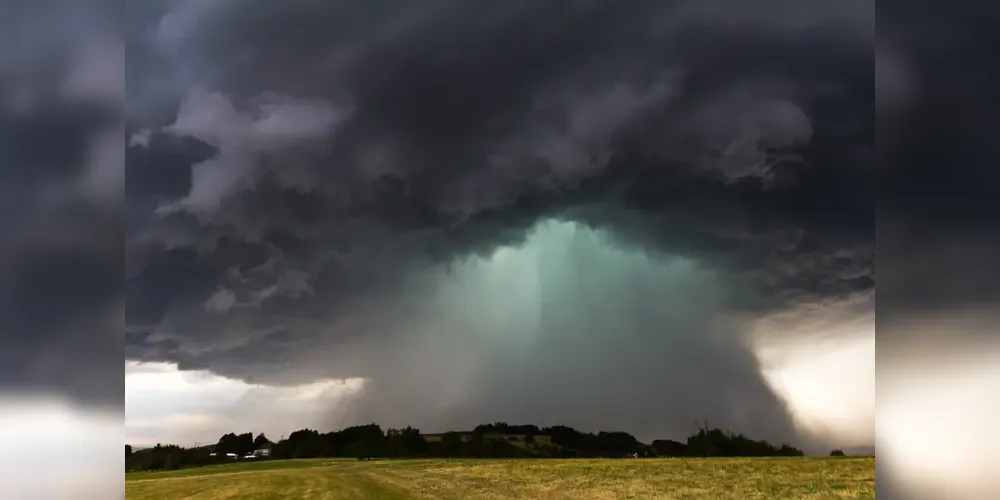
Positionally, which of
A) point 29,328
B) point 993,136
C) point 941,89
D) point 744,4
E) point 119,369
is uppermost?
point 744,4

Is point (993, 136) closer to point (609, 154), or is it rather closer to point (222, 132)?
point (609, 154)

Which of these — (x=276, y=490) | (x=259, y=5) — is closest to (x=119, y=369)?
(x=276, y=490)

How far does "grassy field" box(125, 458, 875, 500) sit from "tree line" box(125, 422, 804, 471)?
3 centimetres

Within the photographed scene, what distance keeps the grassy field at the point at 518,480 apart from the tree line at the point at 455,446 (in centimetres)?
3

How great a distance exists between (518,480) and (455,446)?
12.2 inches

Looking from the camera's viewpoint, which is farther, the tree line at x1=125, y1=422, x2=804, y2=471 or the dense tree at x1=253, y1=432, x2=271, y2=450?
the dense tree at x1=253, y1=432, x2=271, y2=450

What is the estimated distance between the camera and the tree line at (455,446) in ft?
8.77

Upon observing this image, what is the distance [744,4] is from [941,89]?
862 millimetres

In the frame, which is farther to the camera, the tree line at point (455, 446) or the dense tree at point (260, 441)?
the dense tree at point (260, 441)

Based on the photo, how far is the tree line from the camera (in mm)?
2672

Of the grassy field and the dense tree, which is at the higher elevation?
the dense tree

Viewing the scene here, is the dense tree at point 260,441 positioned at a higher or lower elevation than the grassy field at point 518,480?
higher

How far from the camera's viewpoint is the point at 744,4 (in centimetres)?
285

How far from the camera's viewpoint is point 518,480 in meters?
2.77
